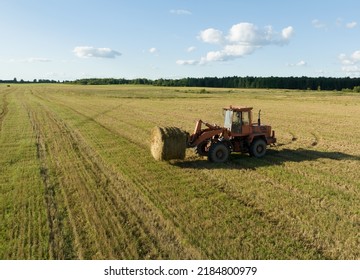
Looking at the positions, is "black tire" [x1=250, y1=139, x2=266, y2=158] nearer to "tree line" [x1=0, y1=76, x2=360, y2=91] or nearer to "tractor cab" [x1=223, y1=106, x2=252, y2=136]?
"tractor cab" [x1=223, y1=106, x2=252, y2=136]

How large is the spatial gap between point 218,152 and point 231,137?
88cm

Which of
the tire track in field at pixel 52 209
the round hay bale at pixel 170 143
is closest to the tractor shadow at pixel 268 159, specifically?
the round hay bale at pixel 170 143

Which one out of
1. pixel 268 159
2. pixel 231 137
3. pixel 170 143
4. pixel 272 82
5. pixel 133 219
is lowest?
pixel 133 219

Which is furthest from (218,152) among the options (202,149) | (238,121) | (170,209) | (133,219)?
(133,219)

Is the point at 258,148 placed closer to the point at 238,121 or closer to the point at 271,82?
the point at 238,121

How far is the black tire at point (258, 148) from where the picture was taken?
13651mm

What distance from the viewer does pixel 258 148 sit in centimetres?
1383

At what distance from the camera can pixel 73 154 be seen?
14.2 m

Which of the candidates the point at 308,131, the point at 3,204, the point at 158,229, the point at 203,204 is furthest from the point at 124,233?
the point at 308,131

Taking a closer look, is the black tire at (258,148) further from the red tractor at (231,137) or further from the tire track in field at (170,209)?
the tire track in field at (170,209)

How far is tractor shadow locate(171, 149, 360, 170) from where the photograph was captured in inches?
490

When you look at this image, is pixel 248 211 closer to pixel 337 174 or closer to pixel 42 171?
pixel 337 174

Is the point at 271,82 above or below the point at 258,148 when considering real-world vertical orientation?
above
